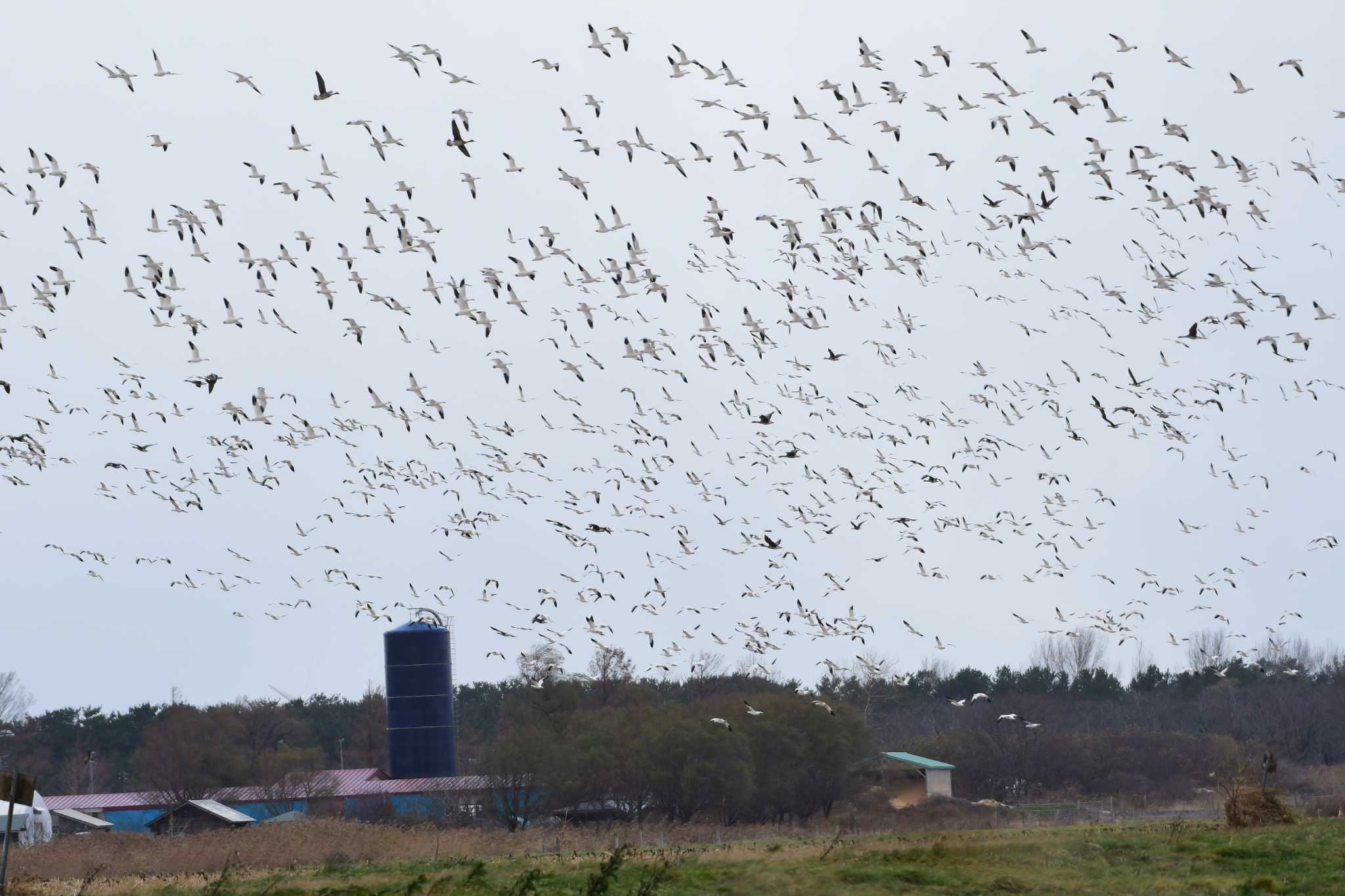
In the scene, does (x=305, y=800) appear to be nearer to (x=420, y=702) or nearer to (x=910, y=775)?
(x=420, y=702)

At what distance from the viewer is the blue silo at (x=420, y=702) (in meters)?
92.8

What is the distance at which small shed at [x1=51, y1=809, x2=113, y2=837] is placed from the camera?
7700cm

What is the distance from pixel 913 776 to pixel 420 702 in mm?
30613

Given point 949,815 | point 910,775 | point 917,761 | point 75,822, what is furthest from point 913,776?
point 75,822

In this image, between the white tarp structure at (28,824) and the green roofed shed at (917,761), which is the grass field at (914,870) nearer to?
the white tarp structure at (28,824)

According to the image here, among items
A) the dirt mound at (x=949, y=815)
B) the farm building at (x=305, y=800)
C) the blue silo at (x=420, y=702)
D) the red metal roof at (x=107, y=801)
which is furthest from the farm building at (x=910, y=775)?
the red metal roof at (x=107, y=801)

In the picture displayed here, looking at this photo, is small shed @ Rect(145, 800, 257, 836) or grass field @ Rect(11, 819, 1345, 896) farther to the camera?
small shed @ Rect(145, 800, 257, 836)

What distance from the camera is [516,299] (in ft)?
138

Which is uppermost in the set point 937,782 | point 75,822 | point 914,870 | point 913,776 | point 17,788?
point 17,788

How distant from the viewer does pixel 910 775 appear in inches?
3199

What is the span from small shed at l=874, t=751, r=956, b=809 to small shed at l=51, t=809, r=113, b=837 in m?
37.9

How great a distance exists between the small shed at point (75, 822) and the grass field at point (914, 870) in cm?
4010

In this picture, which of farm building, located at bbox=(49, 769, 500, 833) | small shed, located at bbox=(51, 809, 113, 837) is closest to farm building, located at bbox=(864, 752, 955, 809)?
farm building, located at bbox=(49, 769, 500, 833)

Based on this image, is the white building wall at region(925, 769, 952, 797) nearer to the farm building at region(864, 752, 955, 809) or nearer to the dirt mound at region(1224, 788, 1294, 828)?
the farm building at region(864, 752, 955, 809)
